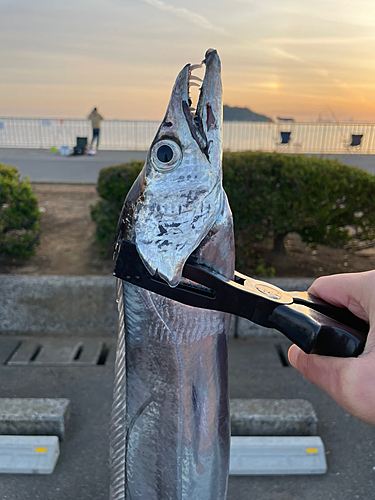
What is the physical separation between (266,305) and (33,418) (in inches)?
101

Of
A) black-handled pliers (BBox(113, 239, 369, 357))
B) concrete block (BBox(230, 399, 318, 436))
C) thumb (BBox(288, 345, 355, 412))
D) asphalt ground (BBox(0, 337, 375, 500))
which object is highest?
black-handled pliers (BBox(113, 239, 369, 357))

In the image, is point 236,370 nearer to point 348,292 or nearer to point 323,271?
point 323,271

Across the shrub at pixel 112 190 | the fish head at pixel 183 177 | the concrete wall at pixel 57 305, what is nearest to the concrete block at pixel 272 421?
the concrete wall at pixel 57 305

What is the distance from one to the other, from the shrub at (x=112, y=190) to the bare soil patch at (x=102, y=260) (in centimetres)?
67

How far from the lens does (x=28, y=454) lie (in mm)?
3084

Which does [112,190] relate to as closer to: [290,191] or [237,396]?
[290,191]

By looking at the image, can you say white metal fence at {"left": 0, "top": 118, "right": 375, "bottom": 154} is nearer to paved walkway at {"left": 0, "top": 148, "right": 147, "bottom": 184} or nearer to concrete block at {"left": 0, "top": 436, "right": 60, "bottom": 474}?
paved walkway at {"left": 0, "top": 148, "right": 147, "bottom": 184}

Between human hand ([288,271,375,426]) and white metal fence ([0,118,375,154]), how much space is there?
16.8m

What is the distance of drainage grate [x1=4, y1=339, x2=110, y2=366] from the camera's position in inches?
171

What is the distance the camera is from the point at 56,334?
479 centimetres

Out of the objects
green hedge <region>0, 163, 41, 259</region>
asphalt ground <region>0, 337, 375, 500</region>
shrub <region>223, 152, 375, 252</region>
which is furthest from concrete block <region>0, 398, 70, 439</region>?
shrub <region>223, 152, 375, 252</region>

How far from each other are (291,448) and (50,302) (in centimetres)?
295

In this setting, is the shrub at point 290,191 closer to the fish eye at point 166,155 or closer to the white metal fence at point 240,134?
the fish eye at point 166,155

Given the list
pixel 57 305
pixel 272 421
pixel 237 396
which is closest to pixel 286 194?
pixel 237 396
